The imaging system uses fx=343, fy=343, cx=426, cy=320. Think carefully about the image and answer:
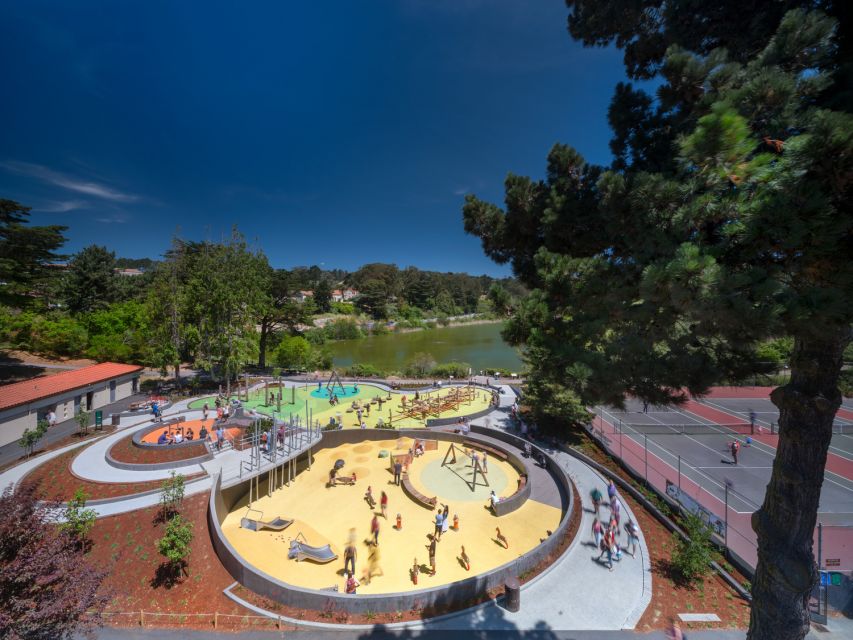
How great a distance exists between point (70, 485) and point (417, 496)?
11746 millimetres

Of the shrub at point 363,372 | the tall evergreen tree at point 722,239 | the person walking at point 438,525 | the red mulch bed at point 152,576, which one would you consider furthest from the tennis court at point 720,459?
the shrub at point 363,372

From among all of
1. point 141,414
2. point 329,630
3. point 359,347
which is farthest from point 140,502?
point 359,347

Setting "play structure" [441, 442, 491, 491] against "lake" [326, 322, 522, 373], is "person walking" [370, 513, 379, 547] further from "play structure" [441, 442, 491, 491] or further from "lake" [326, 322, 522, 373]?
"lake" [326, 322, 522, 373]

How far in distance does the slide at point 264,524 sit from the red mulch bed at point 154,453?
13.0 ft

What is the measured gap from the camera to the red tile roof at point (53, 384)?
15266 mm

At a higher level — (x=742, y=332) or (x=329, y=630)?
(x=742, y=332)

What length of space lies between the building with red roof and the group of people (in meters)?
23.0

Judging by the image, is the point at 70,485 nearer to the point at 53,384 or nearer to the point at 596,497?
the point at 53,384

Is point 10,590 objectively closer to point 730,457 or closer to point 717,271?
point 717,271

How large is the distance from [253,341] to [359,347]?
29251mm

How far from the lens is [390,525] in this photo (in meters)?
11.1

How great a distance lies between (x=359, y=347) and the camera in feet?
175

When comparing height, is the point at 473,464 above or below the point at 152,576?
above

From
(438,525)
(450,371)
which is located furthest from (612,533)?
(450,371)
